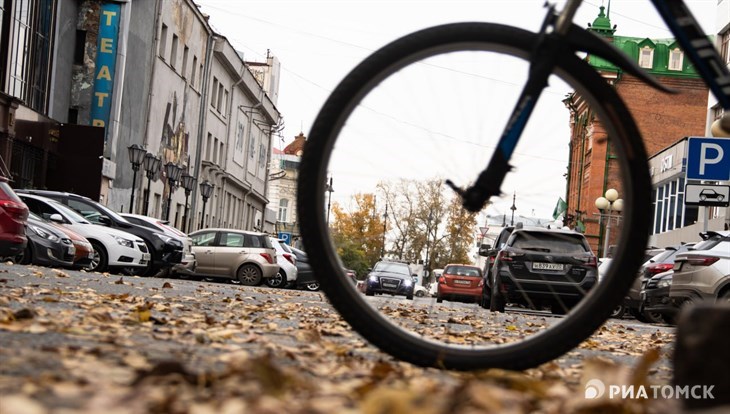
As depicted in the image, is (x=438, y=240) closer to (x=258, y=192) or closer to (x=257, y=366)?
(x=257, y=366)

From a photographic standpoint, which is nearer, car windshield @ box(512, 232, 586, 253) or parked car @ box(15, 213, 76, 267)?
car windshield @ box(512, 232, 586, 253)

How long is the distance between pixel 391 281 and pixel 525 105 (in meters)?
38.1

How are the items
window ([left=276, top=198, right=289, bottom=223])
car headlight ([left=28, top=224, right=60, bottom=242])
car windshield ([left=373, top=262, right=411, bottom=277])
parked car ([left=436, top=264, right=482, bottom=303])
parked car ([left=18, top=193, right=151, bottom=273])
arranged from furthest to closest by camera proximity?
window ([left=276, top=198, right=289, bottom=223]) → parked car ([left=436, top=264, right=482, bottom=303]) → car windshield ([left=373, top=262, right=411, bottom=277]) → parked car ([left=18, top=193, right=151, bottom=273]) → car headlight ([left=28, top=224, right=60, bottom=242])

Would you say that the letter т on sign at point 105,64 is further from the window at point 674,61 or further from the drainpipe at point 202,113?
the window at point 674,61

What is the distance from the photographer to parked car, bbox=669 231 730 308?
16.8 metres

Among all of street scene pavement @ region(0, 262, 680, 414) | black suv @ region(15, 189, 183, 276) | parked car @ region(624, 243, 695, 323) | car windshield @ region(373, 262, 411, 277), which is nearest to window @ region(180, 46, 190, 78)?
car windshield @ region(373, 262, 411, 277)

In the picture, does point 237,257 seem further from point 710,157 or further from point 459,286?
point 710,157

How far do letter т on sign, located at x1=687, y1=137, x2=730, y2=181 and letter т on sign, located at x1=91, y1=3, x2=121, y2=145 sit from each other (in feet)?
82.7

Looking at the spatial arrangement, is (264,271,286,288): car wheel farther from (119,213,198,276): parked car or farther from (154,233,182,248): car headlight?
(154,233,182,248): car headlight

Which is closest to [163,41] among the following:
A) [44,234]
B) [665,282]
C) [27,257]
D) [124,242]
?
[124,242]

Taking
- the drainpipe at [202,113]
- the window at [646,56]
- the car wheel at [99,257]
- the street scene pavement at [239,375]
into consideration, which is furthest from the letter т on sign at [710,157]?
the window at [646,56]

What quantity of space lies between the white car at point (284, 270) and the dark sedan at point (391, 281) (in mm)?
7379

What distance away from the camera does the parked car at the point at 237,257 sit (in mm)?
31859

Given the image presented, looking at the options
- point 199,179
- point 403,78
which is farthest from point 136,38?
point 403,78
